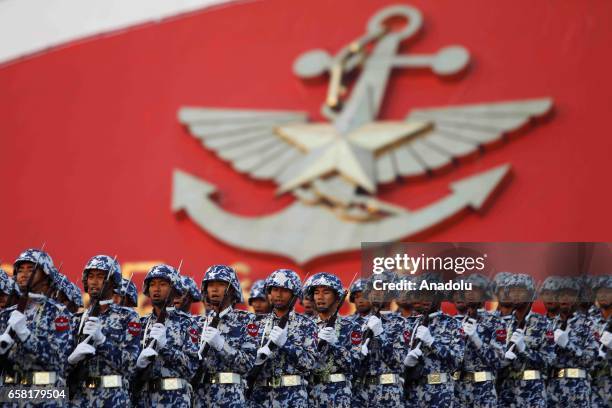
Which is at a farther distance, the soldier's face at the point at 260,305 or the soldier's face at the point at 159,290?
the soldier's face at the point at 260,305

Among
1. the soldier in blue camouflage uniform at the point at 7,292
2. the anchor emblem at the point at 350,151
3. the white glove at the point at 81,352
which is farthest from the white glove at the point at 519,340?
the anchor emblem at the point at 350,151

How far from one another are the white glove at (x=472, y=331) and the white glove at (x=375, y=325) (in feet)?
2.17

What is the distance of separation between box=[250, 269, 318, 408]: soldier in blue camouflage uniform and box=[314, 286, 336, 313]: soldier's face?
0.95 feet

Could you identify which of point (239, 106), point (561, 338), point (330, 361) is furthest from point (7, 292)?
point (239, 106)

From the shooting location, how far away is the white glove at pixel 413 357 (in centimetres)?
658

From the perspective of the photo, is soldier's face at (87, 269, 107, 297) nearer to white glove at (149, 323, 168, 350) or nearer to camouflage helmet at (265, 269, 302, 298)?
white glove at (149, 323, 168, 350)

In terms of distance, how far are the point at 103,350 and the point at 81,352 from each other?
0.23 m

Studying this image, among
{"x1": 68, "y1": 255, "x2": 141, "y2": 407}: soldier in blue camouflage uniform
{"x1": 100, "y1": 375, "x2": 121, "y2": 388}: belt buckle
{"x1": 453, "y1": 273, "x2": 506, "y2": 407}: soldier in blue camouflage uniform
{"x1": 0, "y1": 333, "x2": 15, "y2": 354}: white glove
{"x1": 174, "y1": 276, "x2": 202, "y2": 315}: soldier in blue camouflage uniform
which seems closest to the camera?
{"x1": 0, "y1": 333, "x2": 15, "y2": 354}: white glove

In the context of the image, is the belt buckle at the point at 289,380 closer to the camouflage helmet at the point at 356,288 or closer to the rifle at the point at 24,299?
the camouflage helmet at the point at 356,288

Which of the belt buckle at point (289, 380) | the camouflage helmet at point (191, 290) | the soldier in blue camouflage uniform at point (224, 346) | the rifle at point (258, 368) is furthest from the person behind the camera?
the camouflage helmet at point (191, 290)

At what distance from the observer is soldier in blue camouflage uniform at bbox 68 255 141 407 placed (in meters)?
5.35

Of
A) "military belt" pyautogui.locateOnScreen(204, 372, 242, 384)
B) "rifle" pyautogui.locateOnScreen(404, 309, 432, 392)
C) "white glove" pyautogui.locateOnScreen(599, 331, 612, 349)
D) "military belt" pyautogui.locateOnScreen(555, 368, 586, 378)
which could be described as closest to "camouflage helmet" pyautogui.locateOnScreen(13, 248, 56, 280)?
→ "military belt" pyautogui.locateOnScreen(204, 372, 242, 384)

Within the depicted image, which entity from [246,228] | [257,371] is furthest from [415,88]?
[257,371]

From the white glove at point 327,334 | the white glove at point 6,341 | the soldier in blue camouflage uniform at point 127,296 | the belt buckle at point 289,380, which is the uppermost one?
the soldier in blue camouflage uniform at point 127,296
